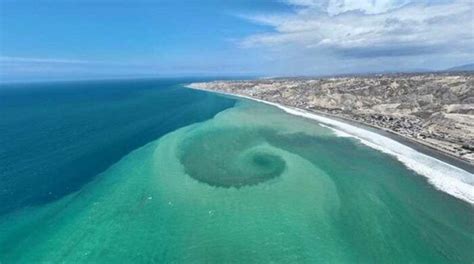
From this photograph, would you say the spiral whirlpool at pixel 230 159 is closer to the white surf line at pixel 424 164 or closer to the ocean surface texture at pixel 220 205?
the ocean surface texture at pixel 220 205

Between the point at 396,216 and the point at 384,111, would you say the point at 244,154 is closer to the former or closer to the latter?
the point at 396,216

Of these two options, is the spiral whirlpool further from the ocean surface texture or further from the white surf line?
the white surf line

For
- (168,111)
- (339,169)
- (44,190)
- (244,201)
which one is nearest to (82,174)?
(44,190)

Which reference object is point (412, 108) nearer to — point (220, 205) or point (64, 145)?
point (220, 205)

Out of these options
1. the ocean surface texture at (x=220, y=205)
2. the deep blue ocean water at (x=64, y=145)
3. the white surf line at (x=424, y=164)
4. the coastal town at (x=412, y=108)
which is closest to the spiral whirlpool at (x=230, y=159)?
the ocean surface texture at (x=220, y=205)

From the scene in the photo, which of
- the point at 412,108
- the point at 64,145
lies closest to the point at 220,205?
the point at 64,145
